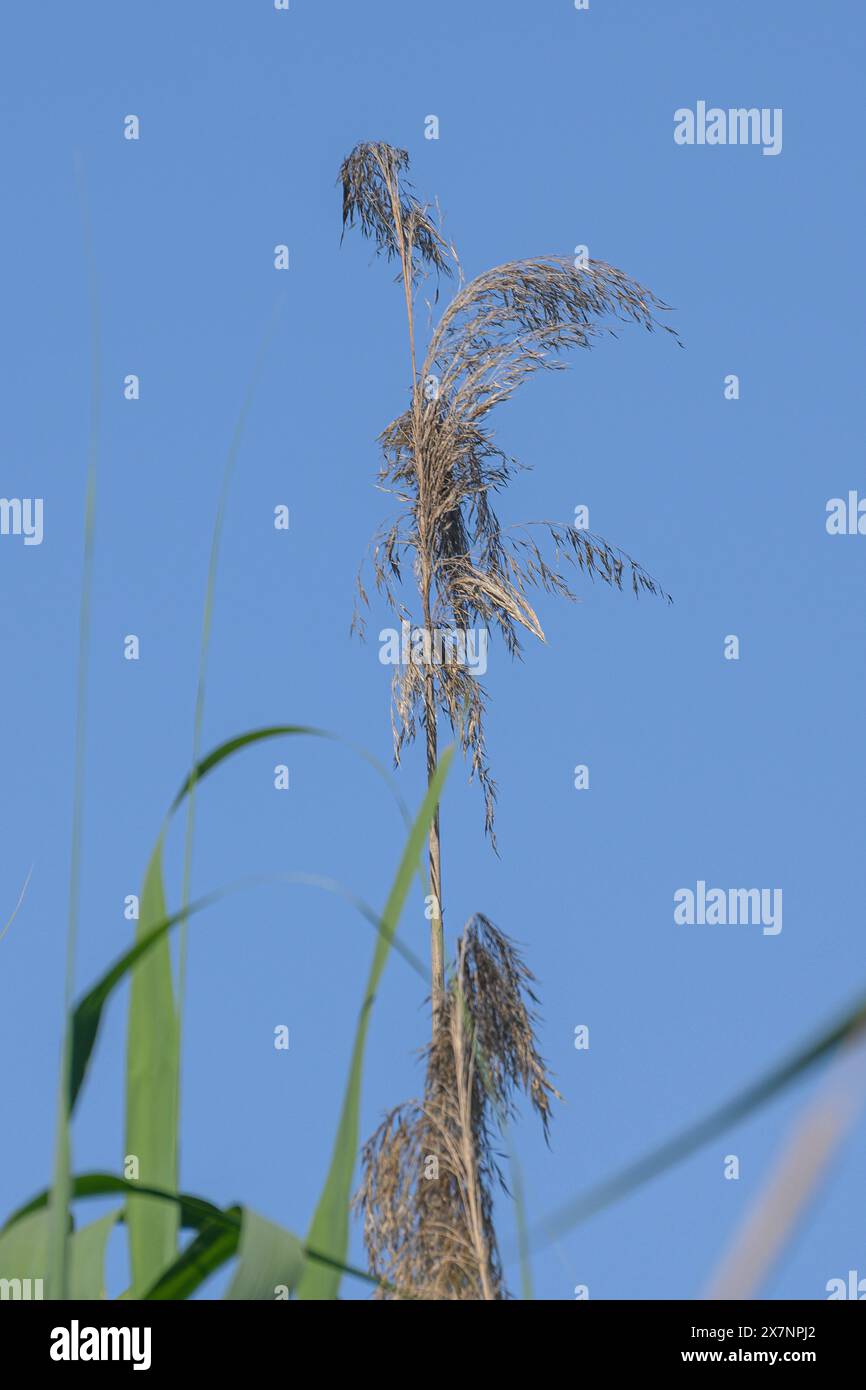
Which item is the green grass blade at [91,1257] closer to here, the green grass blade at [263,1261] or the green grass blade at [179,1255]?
the green grass blade at [179,1255]

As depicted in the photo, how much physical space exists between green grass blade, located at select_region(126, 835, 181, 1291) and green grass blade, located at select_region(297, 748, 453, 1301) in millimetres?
77

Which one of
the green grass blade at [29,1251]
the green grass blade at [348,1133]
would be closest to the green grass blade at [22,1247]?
the green grass blade at [29,1251]

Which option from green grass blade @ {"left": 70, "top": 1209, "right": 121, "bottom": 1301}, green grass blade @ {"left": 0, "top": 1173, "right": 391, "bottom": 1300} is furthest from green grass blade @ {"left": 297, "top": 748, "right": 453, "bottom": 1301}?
green grass blade @ {"left": 70, "top": 1209, "right": 121, "bottom": 1301}

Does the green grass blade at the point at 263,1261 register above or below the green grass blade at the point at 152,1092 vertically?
below

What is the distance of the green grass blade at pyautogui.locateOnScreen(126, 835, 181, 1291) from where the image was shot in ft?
2.29

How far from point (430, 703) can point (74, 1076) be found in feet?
17.0

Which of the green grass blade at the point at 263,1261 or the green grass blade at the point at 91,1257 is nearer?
the green grass blade at the point at 263,1261

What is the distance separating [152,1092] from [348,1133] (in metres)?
0.12

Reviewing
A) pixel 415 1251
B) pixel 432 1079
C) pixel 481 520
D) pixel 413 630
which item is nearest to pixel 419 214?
pixel 481 520

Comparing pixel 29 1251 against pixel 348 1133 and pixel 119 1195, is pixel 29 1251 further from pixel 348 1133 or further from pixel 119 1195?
pixel 348 1133

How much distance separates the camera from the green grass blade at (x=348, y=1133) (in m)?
0.63

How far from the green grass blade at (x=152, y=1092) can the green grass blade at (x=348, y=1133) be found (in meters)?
0.08
